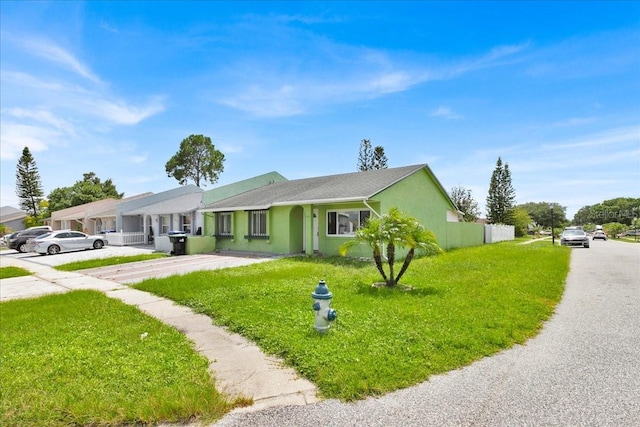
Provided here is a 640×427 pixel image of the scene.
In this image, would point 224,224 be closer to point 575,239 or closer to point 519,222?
point 575,239

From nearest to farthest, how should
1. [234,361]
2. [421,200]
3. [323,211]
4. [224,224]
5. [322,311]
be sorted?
[234,361]
[322,311]
[323,211]
[421,200]
[224,224]

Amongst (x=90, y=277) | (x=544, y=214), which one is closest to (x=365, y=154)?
(x=90, y=277)

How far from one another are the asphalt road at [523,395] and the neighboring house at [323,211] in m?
10.2

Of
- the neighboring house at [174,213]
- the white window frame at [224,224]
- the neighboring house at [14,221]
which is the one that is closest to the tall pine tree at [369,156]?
the neighboring house at [174,213]

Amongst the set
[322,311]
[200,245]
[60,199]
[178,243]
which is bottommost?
[322,311]

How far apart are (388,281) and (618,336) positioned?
4847 mm

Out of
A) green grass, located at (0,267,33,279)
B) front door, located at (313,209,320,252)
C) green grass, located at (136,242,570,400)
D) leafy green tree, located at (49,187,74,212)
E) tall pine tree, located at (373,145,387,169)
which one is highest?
tall pine tree, located at (373,145,387,169)

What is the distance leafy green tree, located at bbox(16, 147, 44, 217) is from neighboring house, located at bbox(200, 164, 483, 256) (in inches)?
1985

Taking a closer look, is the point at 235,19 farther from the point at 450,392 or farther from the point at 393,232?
the point at 450,392

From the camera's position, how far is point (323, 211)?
687 inches

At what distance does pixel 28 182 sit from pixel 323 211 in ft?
200

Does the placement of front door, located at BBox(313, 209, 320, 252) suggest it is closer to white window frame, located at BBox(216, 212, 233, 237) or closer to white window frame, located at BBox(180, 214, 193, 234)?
white window frame, located at BBox(216, 212, 233, 237)

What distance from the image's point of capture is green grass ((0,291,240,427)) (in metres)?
3.41

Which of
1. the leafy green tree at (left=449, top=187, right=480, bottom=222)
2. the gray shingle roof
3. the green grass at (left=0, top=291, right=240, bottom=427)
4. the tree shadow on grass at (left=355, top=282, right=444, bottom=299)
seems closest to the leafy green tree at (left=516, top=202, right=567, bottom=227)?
the leafy green tree at (left=449, top=187, right=480, bottom=222)
